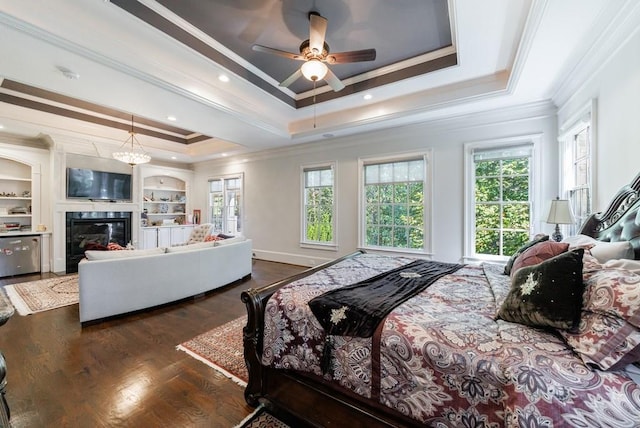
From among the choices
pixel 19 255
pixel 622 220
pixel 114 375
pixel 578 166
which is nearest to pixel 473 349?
pixel 622 220

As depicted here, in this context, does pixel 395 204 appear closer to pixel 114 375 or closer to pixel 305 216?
pixel 305 216

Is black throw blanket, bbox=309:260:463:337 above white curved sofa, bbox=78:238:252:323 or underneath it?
above

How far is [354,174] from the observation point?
534cm

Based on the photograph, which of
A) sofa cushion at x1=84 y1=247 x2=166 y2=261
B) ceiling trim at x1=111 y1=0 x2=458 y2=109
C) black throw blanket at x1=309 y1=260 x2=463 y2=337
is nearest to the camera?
black throw blanket at x1=309 y1=260 x2=463 y2=337

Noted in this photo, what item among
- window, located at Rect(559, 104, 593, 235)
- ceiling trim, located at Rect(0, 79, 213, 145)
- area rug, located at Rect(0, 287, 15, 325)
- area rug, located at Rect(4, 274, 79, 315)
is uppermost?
ceiling trim, located at Rect(0, 79, 213, 145)

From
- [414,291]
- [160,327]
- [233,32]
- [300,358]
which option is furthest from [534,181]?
[160,327]

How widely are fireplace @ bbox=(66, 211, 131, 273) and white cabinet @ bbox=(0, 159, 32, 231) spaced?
813 mm

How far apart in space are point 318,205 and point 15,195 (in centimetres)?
635

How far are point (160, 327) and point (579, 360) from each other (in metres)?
3.45

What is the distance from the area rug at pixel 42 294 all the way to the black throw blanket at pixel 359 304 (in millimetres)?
4006

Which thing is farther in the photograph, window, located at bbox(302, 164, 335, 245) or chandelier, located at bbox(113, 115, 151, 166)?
window, located at bbox(302, 164, 335, 245)

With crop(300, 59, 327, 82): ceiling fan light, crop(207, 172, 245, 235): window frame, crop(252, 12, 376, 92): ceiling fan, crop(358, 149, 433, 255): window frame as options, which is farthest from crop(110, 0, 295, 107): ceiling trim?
crop(207, 172, 245, 235): window frame

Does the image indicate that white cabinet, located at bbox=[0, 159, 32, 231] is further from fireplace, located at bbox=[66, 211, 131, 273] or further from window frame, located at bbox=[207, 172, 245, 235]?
window frame, located at bbox=[207, 172, 245, 235]

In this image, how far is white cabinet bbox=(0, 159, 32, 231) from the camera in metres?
5.24
